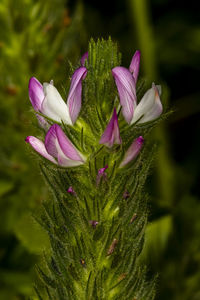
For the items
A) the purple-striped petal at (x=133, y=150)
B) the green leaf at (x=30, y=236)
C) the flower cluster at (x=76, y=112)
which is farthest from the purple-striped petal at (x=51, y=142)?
the green leaf at (x=30, y=236)

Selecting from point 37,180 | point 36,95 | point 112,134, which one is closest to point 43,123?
point 36,95

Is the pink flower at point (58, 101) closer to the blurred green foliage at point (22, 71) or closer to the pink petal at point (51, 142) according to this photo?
the pink petal at point (51, 142)

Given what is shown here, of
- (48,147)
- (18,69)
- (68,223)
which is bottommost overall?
(68,223)

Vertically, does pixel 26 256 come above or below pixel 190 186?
above

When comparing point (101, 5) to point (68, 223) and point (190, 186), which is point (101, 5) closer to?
point (190, 186)

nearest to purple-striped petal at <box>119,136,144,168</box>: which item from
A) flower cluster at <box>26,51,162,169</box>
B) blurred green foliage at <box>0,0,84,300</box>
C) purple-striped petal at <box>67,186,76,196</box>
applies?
flower cluster at <box>26,51,162,169</box>

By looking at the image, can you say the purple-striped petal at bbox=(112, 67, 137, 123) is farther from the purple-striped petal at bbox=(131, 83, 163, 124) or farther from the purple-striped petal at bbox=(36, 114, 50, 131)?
the purple-striped petal at bbox=(36, 114, 50, 131)

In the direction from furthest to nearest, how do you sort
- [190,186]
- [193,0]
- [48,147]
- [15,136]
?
1. [193,0]
2. [190,186]
3. [15,136]
4. [48,147]

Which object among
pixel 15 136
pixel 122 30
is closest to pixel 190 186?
pixel 15 136
